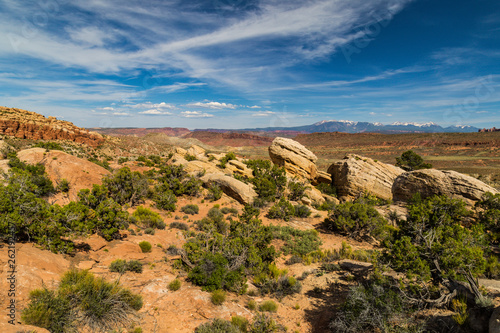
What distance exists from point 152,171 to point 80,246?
16.0 m

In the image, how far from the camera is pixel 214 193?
21.1 metres

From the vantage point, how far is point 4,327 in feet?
13.9

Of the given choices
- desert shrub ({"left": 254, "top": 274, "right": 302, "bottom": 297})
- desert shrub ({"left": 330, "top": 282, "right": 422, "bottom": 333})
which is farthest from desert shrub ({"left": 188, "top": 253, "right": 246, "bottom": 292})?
desert shrub ({"left": 330, "top": 282, "right": 422, "bottom": 333})

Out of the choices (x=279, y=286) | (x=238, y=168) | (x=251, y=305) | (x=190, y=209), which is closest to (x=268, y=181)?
(x=238, y=168)

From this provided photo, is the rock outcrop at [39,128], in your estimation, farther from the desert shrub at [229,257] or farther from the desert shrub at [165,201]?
the desert shrub at [229,257]

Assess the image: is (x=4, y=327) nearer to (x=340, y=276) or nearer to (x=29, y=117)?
(x=340, y=276)

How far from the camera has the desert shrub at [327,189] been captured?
90.9ft

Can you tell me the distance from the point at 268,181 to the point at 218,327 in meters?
16.9

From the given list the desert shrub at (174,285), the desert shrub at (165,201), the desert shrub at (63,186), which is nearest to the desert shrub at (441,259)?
the desert shrub at (174,285)

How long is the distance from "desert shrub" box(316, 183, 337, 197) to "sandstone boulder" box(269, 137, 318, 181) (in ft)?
4.26

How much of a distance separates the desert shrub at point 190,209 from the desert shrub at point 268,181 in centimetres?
628

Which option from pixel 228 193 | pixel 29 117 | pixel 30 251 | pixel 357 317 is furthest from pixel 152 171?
pixel 29 117

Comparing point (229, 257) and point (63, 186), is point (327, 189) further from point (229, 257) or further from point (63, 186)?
point (63, 186)

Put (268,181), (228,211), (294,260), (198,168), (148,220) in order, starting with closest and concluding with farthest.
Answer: (294,260)
(148,220)
(228,211)
(268,181)
(198,168)
